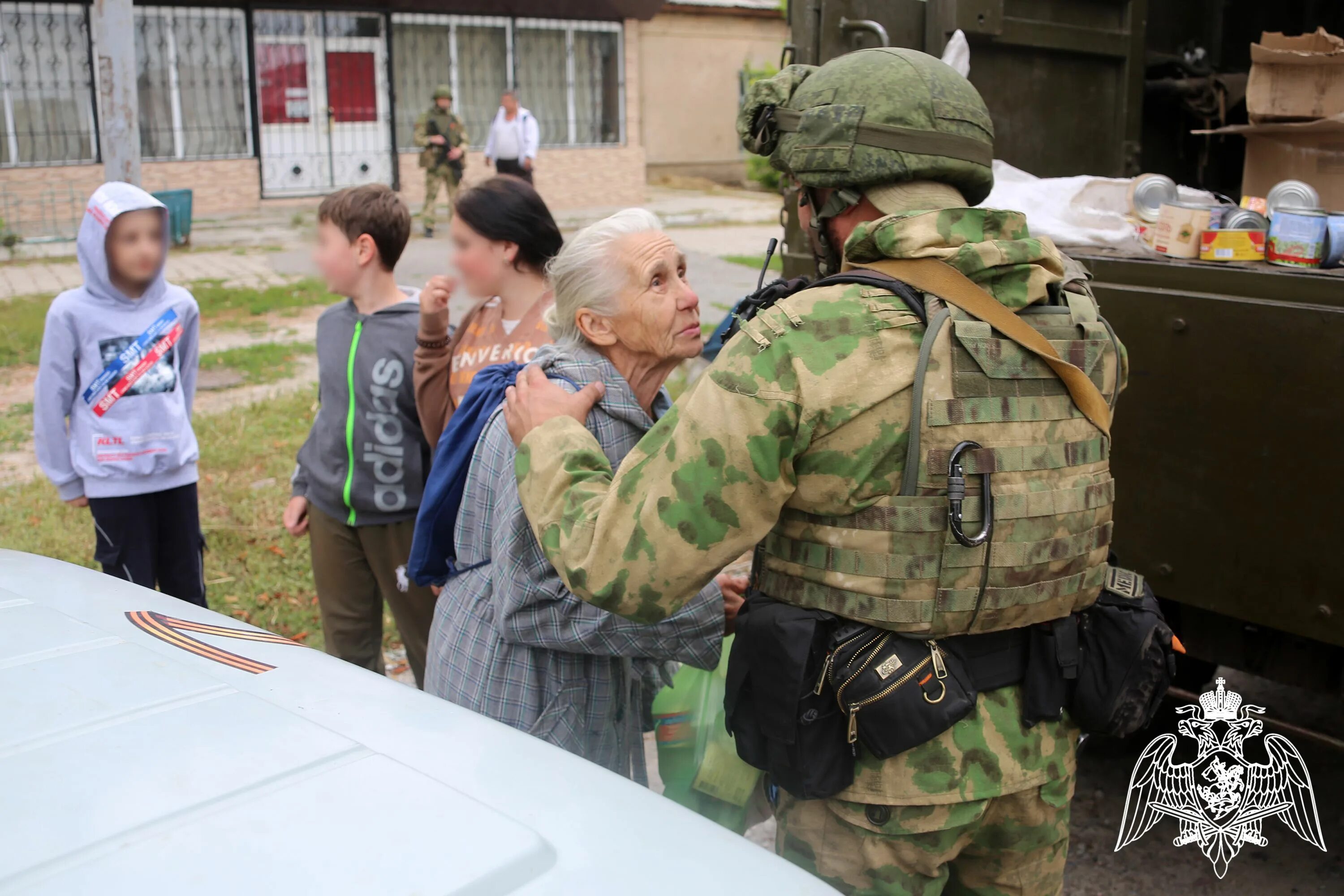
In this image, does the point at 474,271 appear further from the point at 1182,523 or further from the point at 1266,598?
the point at 1266,598

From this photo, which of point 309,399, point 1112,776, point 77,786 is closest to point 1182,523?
point 1112,776

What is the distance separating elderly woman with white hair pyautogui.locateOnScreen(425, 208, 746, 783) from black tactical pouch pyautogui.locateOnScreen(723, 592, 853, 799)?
291 millimetres

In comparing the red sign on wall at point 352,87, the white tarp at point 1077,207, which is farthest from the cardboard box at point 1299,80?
the red sign on wall at point 352,87

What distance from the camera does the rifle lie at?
15.4 m

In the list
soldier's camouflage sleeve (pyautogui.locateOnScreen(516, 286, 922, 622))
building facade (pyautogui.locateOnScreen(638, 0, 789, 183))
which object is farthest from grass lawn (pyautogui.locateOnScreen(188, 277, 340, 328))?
building facade (pyautogui.locateOnScreen(638, 0, 789, 183))

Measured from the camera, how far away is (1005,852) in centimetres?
187

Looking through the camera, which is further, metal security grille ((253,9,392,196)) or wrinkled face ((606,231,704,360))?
metal security grille ((253,9,392,196))

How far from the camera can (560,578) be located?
1.99m

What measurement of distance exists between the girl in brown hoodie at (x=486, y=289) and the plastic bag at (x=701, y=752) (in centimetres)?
90

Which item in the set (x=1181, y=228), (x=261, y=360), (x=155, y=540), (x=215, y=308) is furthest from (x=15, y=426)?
(x=1181, y=228)

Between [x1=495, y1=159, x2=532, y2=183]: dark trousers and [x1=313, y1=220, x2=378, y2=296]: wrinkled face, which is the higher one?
[x1=495, y1=159, x2=532, y2=183]: dark trousers

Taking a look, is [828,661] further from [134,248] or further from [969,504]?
[134,248]

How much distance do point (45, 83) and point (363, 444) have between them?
1501 centimetres

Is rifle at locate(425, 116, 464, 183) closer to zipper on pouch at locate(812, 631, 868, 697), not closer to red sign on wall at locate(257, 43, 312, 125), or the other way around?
red sign on wall at locate(257, 43, 312, 125)
